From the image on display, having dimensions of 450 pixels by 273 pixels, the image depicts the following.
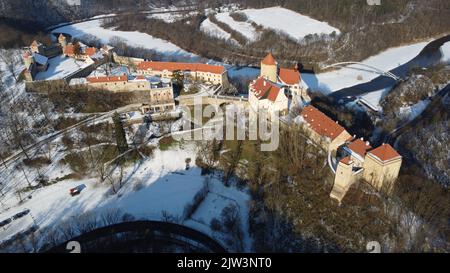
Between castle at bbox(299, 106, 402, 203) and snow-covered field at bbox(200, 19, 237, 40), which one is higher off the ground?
castle at bbox(299, 106, 402, 203)

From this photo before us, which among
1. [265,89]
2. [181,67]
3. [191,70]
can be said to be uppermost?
[265,89]

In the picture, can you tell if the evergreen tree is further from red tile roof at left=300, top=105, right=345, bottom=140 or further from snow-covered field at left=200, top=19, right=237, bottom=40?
snow-covered field at left=200, top=19, right=237, bottom=40

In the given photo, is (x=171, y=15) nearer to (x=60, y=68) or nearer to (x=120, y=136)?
(x=60, y=68)

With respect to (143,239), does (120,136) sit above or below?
above

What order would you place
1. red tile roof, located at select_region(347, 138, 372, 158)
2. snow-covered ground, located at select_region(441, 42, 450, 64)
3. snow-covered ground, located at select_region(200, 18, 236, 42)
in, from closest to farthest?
red tile roof, located at select_region(347, 138, 372, 158) → snow-covered ground, located at select_region(441, 42, 450, 64) → snow-covered ground, located at select_region(200, 18, 236, 42)

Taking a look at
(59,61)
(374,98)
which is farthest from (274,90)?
(59,61)

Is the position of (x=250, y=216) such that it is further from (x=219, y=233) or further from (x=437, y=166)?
(x=437, y=166)

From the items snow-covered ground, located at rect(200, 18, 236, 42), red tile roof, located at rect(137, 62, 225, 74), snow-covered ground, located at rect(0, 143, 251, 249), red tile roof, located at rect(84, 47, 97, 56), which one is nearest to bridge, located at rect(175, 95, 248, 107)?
red tile roof, located at rect(137, 62, 225, 74)

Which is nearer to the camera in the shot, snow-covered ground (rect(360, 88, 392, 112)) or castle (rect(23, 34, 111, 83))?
castle (rect(23, 34, 111, 83))
